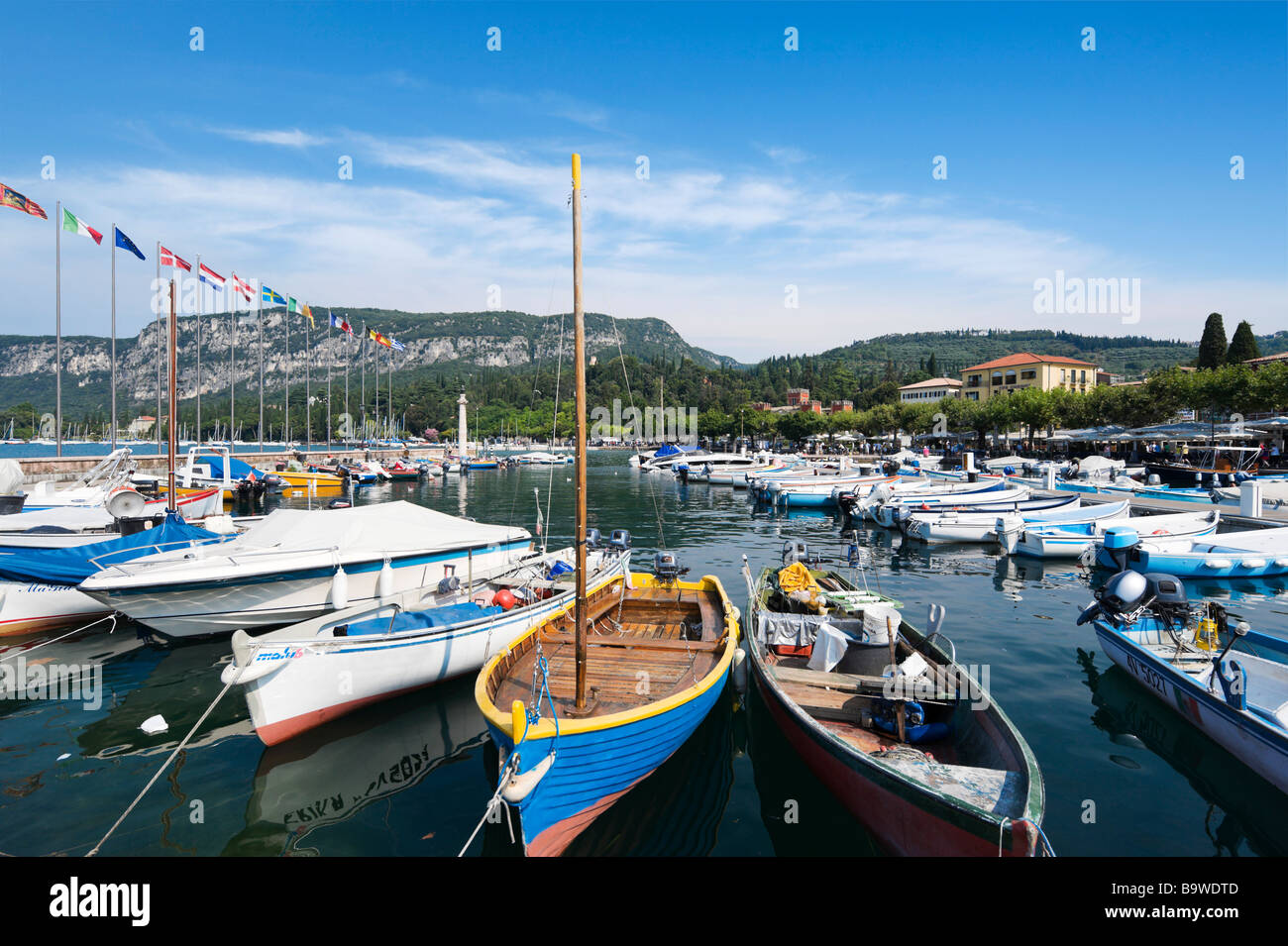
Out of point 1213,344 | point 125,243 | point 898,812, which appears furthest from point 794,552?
point 1213,344

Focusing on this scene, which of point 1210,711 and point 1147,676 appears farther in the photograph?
point 1147,676

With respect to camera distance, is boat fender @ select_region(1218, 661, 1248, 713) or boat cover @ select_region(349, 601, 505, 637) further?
boat cover @ select_region(349, 601, 505, 637)

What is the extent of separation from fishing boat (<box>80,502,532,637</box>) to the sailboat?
4.95 metres

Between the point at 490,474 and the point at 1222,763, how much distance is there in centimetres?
8543

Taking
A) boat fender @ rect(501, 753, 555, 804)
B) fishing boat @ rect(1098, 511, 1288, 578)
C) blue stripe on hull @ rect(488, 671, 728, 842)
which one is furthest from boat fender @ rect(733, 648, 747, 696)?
fishing boat @ rect(1098, 511, 1288, 578)

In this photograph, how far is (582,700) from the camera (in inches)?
324

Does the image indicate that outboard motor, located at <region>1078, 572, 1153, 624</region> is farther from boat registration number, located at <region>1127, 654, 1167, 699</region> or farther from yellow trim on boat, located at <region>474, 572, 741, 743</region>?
yellow trim on boat, located at <region>474, 572, 741, 743</region>

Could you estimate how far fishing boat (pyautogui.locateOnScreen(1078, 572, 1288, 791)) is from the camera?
8766 mm

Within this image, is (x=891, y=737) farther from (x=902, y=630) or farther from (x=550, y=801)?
(x=550, y=801)

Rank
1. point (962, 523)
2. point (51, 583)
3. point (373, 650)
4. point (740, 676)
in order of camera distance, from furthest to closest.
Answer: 1. point (962, 523)
2. point (51, 583)
3. point (740, 676)
4. point (373, 650)

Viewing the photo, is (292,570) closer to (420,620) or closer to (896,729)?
(420,620)

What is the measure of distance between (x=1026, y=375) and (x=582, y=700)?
106 metres

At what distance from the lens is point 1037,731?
1082cm

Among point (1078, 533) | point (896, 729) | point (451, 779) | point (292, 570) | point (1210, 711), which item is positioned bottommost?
point (451, 779)
